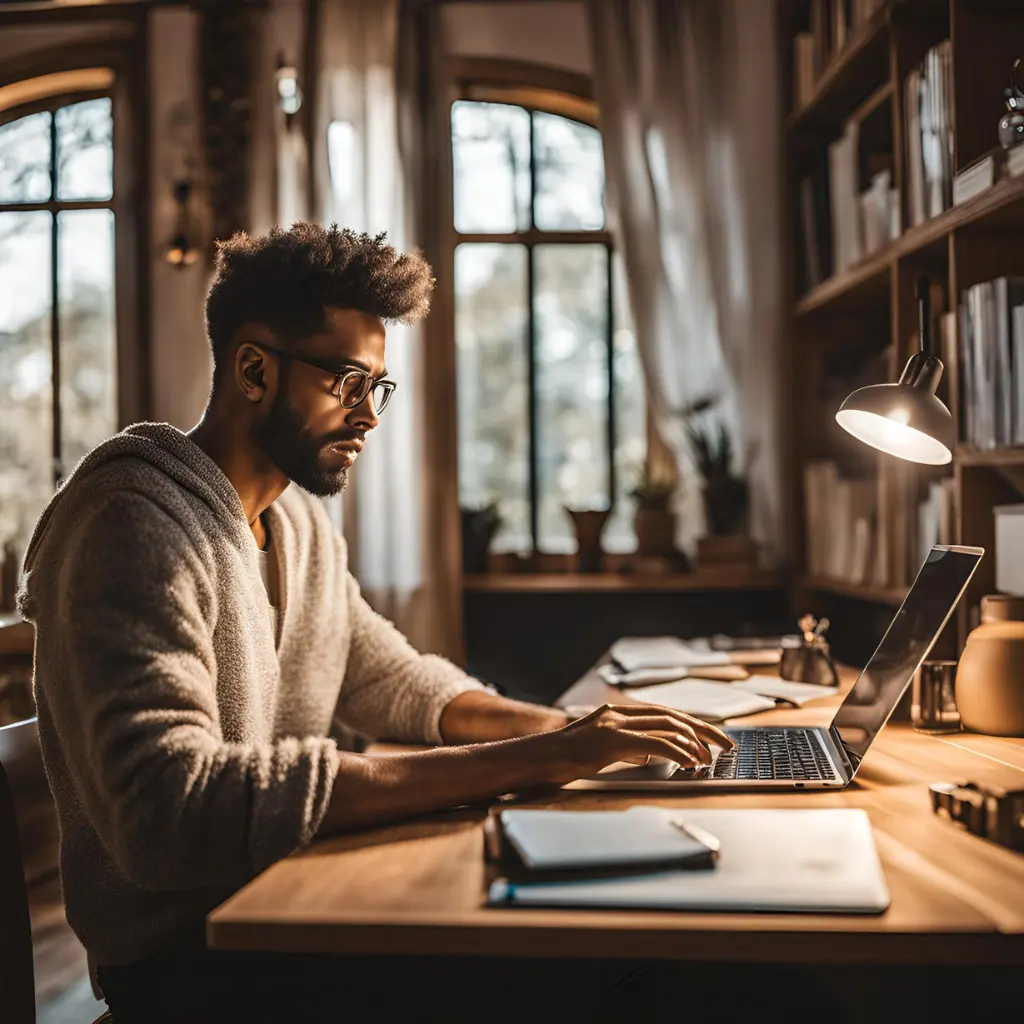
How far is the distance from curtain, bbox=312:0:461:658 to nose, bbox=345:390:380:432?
174 centimetres

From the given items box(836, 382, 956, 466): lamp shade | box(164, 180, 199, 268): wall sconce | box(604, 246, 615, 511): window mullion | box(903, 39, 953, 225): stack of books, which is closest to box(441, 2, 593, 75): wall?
box(604, 246, 615, 511): window mullion

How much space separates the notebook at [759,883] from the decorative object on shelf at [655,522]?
7.15 ft

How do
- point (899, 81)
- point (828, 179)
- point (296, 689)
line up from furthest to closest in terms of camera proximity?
1. point (828, 179)
2. point (899, 81)
3. point (296, 689)

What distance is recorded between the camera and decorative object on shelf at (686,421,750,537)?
121 inches

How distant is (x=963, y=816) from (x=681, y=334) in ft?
7.54

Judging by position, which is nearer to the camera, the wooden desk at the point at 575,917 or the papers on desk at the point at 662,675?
the wooden desk at the point at 575,917

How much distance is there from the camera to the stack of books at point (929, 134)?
6.17 ft

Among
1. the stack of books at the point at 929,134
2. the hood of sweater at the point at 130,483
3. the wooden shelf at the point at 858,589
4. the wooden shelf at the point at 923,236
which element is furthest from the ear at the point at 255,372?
the wooden shelf at the point at 858,589

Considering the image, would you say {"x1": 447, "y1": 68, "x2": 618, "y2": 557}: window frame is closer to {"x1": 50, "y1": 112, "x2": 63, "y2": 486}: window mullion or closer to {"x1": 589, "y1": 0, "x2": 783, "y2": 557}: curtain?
{"x1": 589, "y1": 0, "x2": 783, "y2": 557}: curtain

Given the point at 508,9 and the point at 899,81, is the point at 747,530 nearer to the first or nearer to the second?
the point at 899,81

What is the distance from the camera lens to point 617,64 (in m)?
3.20

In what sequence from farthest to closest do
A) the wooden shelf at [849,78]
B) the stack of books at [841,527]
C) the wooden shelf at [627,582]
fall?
the wooden shelf at [627,582] < the stack of books at [841,527] < the wooden shelf at [849,78]

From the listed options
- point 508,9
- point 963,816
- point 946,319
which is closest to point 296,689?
point 963,816

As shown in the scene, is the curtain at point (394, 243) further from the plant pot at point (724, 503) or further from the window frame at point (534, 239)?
the plant pot at point (724, 503)
